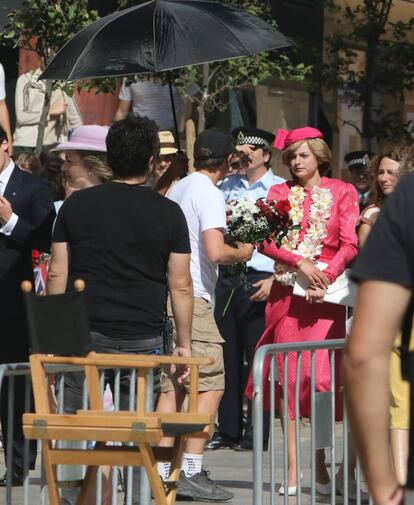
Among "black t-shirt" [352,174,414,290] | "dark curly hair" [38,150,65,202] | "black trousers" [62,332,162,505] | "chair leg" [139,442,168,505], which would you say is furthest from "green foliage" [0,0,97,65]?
"black t-shirt" [352,174,414,290]

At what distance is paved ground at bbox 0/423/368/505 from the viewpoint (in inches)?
280

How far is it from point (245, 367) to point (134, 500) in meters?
4.71

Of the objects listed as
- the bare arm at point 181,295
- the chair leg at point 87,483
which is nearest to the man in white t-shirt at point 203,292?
the bare arm at point 181,295

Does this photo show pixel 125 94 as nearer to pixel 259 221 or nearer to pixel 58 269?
pixel 259 221

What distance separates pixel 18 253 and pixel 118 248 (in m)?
1.67

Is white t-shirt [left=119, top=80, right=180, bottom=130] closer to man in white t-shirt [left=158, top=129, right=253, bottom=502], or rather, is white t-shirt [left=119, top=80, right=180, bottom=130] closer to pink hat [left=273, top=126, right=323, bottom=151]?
pink hat [left=273, top=126, right=323, bottom=151]

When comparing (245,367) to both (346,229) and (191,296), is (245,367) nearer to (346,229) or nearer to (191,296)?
(346,229)

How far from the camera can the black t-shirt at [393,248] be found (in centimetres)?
342

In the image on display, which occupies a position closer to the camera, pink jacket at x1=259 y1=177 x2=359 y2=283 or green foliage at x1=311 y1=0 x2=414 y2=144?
pink jacket at x1=259 y1=177 x2=359 y2=283

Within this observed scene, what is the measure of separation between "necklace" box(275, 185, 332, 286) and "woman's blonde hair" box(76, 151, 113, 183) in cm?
150

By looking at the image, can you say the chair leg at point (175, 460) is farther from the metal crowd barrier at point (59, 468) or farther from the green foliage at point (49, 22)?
the green foliage at point (49, 22)

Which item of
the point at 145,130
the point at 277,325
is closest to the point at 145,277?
the point at 145,130

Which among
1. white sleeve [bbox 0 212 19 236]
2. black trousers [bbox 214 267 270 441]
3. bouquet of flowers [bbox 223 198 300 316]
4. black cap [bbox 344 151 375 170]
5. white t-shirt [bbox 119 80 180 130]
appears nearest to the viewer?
white sleeve [bbox 0 212 19 236]

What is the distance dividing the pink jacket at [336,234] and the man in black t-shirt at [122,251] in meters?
1.83
